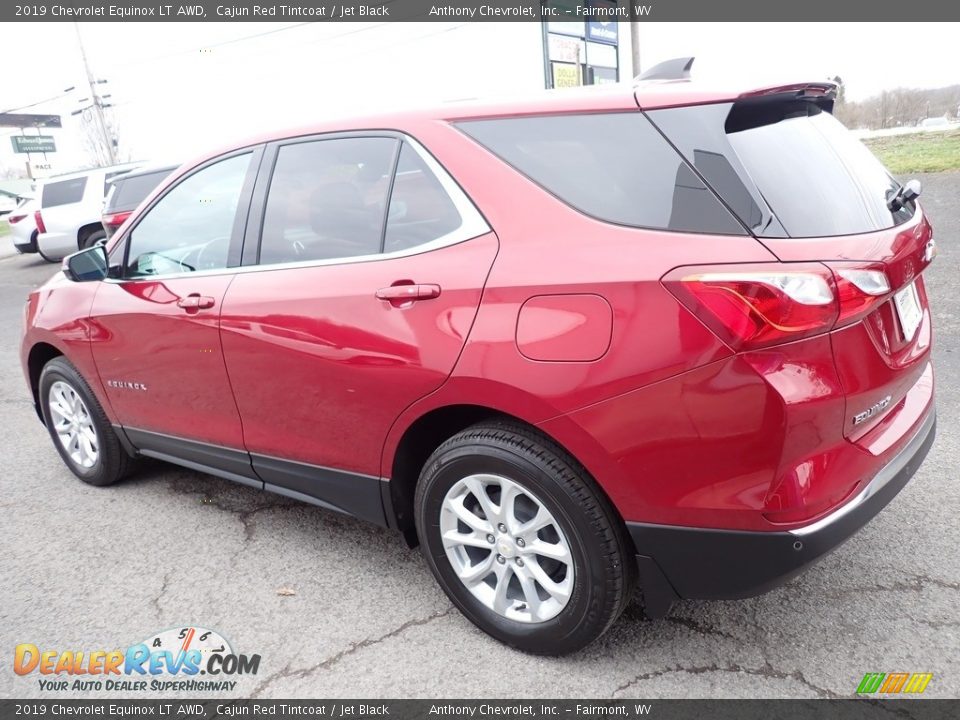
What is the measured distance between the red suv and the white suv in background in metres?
12.5

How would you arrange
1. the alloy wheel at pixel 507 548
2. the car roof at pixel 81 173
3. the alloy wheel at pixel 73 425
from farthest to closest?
the car roof at pixel 81 173 → the alloy wheel at pixel 73 425 → the alloy wheel at pixel 507 548

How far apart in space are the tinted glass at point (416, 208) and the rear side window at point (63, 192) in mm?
13622

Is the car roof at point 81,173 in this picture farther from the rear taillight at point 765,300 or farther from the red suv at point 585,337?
the rear taillight at point 765,300

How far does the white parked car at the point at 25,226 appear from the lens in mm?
14680

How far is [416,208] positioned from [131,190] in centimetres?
987

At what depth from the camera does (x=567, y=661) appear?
7.98 feet

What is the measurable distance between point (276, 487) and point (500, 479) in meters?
1.24

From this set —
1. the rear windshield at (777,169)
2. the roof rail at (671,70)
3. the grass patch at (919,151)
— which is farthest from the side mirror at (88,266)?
the grass patch at (919,151)

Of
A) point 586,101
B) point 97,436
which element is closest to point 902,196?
point 586,101

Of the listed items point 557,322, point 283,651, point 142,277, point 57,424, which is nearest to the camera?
point 557,322

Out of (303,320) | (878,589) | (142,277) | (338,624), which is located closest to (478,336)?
(303,320)

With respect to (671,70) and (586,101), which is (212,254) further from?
(671,70)

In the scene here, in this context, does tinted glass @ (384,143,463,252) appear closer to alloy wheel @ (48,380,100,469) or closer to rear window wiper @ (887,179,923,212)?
rear window wiper @ (887,179,923,212)

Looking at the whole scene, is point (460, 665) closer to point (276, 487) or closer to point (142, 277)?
point (276, 487)
